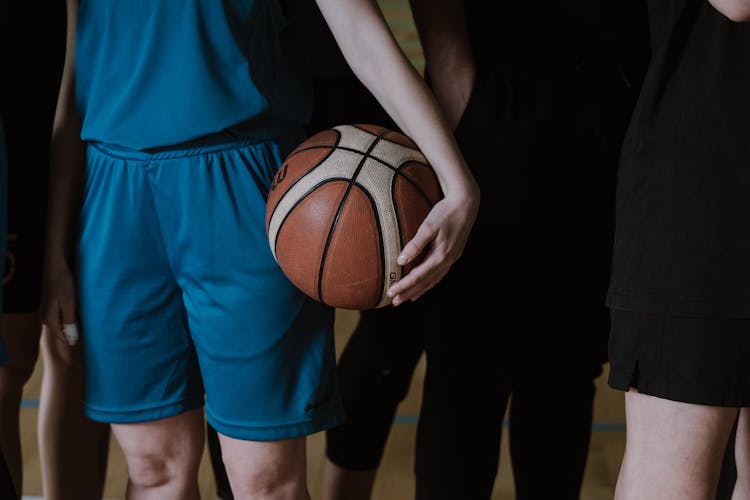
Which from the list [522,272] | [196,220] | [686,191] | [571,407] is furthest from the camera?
[571,407]

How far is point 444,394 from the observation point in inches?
56.4

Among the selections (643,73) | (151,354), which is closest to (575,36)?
(643,73)

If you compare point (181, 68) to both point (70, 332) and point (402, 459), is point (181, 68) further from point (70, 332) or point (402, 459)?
point (402, 459)

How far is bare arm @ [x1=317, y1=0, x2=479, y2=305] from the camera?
113 centimetres

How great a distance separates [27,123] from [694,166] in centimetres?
109

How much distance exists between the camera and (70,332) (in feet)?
4.34

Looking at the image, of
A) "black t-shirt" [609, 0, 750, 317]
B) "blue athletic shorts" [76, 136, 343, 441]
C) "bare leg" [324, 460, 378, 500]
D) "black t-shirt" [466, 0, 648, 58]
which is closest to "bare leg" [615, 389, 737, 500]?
"black t-shirt" [609, 0, 750, 317]

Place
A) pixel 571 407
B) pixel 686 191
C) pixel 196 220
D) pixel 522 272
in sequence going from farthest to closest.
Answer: pixel 571 407, pixel 522 272, pixel 196 220, pixel 686 191

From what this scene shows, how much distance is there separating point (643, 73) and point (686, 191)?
39 centimetres

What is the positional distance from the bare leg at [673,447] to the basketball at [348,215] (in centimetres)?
36

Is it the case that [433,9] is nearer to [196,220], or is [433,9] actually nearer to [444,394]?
[196,220]

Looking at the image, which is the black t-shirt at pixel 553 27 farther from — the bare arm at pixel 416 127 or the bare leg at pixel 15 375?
the bare leg at pixel 15 375

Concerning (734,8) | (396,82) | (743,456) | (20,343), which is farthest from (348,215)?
(20,343)

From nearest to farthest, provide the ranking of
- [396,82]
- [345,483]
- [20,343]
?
[396,82] < [20,343] < [345,483]
